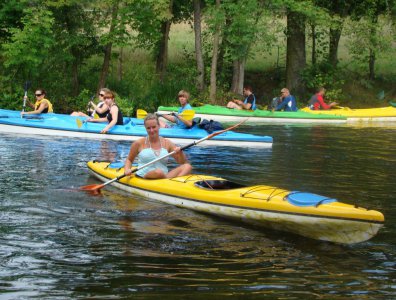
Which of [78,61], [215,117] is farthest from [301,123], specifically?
[78,61]

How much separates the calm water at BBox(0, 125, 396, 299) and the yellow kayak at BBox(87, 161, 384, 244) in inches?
4.7

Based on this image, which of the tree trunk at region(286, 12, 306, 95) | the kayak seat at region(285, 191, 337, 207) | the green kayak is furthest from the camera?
the tree trunk at region(286, 12, 306, 95)

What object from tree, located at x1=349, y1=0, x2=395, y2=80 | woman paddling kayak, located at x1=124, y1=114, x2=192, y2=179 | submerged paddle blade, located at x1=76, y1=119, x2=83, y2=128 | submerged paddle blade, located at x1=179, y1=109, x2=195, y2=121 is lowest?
woman paddling kayak, located at x1=124, y1=114, x2=192, y2=179

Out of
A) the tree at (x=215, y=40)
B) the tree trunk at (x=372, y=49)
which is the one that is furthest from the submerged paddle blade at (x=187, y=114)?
the tree trunk at (x=372, y=49)

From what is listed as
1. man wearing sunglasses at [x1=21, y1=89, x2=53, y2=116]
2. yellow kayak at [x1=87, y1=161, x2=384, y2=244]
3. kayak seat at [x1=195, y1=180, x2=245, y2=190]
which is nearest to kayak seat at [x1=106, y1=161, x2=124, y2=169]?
yellow kayak at [x1=87, y1=161, x2=384, y2=244]

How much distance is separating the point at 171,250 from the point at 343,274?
169 cm

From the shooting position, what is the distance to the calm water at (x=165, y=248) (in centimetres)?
575

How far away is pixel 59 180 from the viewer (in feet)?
34.7

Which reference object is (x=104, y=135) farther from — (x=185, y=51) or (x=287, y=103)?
(x=185, y=51)

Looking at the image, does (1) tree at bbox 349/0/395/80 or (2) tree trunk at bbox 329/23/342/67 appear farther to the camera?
(2) tree trunk at bbox 329/23/342/67

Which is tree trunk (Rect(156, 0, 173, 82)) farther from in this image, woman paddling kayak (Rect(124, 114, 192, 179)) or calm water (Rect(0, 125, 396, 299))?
woman paddling kayak (Rect(124, 114, 192, 179))

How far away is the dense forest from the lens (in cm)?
2128

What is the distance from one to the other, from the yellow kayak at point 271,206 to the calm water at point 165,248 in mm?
119

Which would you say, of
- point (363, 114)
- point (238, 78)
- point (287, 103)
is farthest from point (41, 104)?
point (363, 114)
